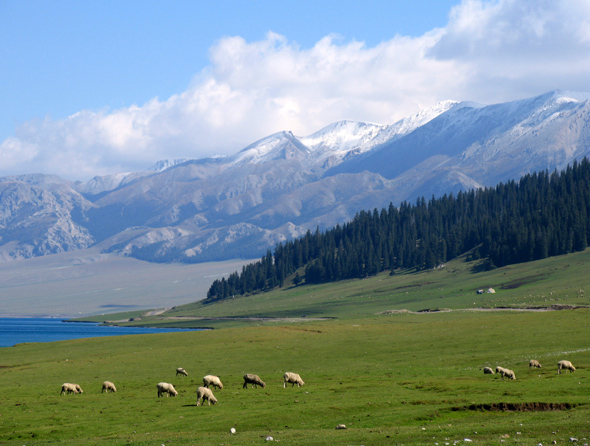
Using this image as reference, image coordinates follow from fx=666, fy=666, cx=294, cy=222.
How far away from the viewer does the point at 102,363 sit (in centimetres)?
7731

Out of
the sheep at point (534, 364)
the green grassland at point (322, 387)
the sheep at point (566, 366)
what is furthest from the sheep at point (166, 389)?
the sheep at point (566, 366)

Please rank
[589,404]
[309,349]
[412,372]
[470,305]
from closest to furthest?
[589,404]
[412,372]
[309,349]
[470,305]

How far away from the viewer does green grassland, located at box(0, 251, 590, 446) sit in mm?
35281

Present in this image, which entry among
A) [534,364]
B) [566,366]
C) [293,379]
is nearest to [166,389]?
[293,379]

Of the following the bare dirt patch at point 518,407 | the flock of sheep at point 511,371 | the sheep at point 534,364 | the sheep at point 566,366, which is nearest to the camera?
the bare dirt patch at point 518,407

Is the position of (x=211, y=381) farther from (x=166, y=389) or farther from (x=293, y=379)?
(x=293, y=379)

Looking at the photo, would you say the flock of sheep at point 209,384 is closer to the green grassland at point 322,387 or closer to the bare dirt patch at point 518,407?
the green grassland at point 322,387

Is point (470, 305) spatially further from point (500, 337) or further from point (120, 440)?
point (120, 440)

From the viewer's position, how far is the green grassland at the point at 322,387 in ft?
116

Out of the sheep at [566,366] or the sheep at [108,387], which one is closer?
the sheep at [566,366]

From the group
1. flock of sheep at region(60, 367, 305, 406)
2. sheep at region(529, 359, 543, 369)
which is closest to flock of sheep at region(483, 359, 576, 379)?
sheep at region(529, 359, 543, 369)

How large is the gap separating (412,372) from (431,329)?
123ft

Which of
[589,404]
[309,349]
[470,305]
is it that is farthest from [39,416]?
[470,305]

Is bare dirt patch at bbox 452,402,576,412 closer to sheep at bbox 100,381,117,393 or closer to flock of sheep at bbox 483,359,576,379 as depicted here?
flock of sheep at bbox 483,359,576,379
